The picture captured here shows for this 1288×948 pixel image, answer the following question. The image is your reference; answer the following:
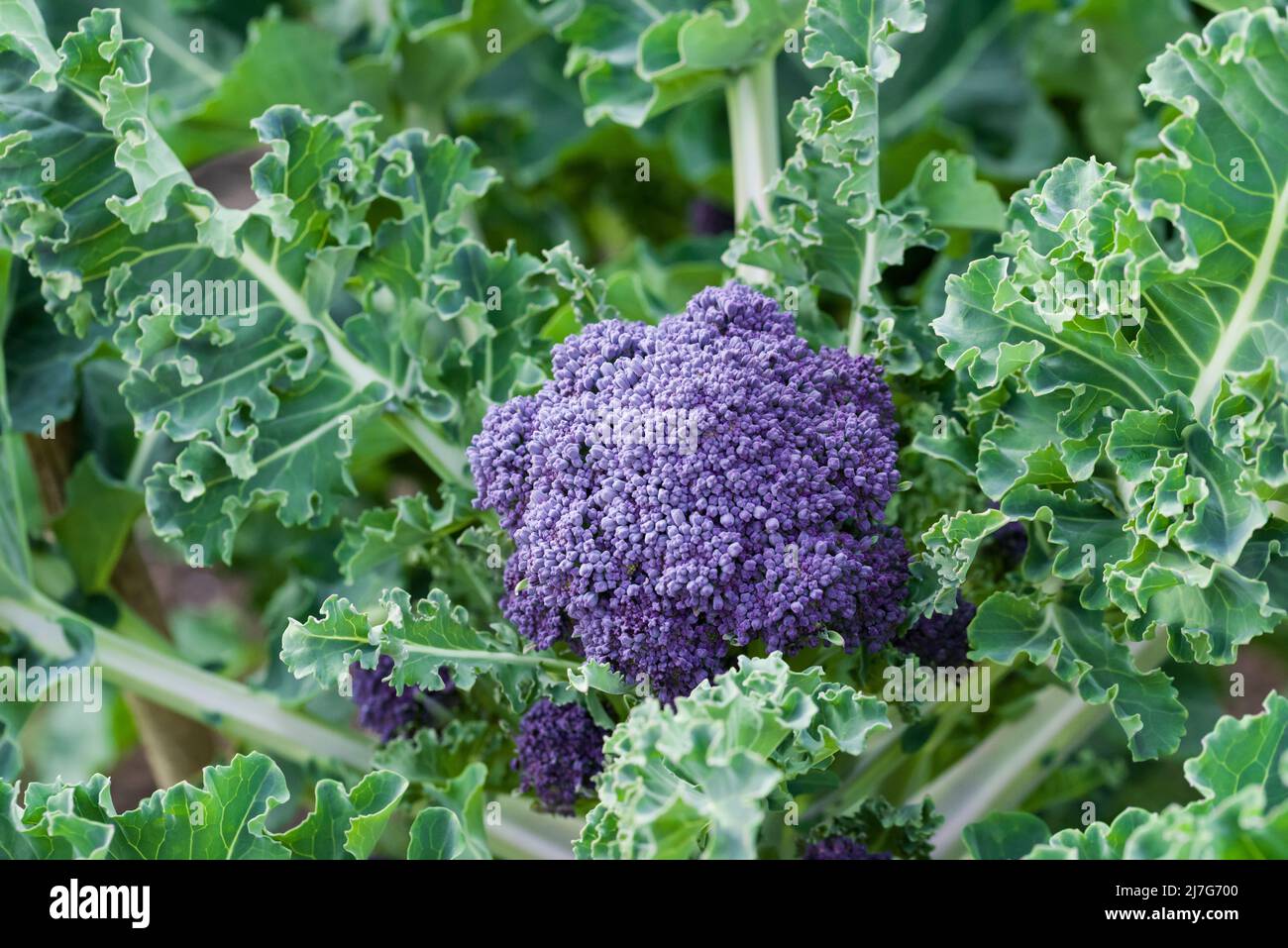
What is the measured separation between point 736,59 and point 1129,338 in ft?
1.93

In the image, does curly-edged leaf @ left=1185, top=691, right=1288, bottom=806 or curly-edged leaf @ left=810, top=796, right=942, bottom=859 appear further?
curly-edged leaf @ left=810, top=796, right=942, bottom=859

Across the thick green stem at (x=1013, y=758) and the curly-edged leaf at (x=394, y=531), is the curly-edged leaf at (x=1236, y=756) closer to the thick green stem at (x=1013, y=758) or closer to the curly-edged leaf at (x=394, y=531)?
the thick green stem at (x=1013, y=758)

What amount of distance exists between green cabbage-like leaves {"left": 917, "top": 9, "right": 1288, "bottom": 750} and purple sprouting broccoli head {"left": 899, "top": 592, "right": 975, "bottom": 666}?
0.05 m

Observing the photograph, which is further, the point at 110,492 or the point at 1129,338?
the point at 110,492

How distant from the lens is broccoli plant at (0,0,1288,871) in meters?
1.08

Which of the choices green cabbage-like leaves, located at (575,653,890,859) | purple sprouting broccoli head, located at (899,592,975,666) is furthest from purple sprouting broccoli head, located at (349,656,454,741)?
purple sprouting broccoli head, located at (899,592,975,666)

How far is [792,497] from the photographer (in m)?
1.18

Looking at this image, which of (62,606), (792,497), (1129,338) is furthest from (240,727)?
(1129,338)

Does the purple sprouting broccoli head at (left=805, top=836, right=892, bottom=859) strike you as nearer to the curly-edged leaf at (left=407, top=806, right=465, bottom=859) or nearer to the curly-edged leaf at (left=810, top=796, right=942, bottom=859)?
the curly-edged leaf at (left=810, top=796, right=942, bottom=859)

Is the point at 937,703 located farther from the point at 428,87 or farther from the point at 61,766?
the point at 61,766

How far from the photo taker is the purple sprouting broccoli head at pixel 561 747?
127cm

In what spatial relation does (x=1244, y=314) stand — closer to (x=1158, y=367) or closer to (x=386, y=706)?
(x=1158, y=367)

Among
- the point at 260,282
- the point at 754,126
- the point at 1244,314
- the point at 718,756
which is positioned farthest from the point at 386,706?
the point at 1244,314

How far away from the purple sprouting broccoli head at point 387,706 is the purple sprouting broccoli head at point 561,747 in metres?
0.17
